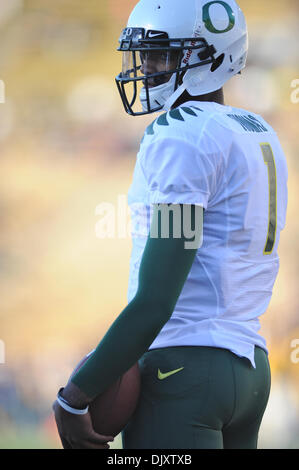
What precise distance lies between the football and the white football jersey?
85mm

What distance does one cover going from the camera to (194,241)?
1.13 m

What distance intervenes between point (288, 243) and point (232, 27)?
1.83 metres

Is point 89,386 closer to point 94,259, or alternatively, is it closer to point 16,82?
point 94,259

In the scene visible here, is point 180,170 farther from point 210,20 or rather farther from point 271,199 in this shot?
point 210,20

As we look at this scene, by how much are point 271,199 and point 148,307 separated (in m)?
0.32

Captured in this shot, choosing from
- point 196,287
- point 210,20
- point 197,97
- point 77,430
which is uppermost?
point 210,20

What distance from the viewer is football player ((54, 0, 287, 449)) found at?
1.10 metres

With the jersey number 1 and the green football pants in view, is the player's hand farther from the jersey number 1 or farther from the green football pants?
the jersey number 1

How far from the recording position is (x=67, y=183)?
3096 mm

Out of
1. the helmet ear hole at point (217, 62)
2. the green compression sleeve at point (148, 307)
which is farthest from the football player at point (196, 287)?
the helmet ear hole at point (217, 62)

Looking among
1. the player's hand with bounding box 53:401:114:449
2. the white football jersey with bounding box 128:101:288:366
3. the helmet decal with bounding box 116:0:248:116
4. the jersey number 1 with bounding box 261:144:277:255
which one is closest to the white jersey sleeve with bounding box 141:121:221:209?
the white football jersey with bounding box 128:101:288:366

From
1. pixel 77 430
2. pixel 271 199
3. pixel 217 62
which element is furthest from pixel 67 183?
pixel 77 430

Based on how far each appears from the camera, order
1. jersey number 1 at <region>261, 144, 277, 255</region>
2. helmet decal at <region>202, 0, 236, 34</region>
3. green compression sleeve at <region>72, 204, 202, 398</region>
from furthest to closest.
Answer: helmet decal at <region>202, 0, 236, 34</region>, jersey number 1 at <region>261, 144, 277, 255</region>, green compression sleeve at <region>72, 204, 202, 398</region>

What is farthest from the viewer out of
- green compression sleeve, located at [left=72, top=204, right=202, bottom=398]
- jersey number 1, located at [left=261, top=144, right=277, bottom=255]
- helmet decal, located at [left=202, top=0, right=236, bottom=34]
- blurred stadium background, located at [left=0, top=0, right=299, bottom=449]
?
blurred stadium background, located at [left=0, top=0, right=299, bottom=449]
